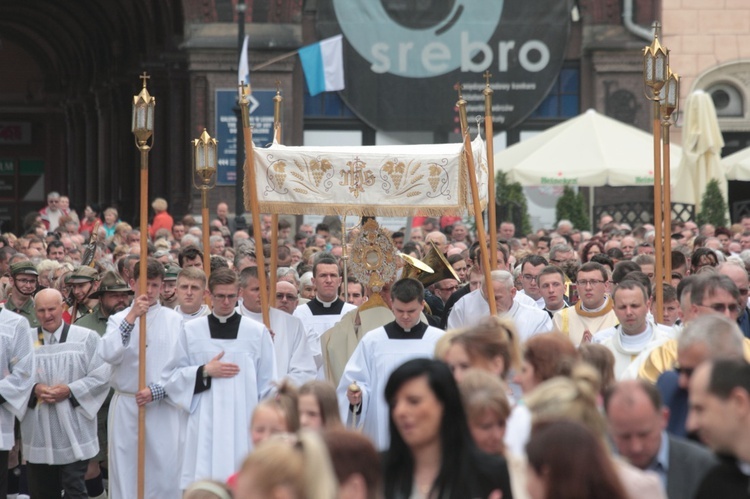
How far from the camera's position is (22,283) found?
11.9m

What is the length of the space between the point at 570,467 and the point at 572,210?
872 inches

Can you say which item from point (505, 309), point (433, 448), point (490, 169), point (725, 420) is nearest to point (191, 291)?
point (505, 309)

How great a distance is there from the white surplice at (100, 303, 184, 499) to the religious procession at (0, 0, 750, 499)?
0.02 m

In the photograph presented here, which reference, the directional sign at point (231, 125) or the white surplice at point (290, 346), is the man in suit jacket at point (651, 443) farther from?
the directional sign at point (231, 125)

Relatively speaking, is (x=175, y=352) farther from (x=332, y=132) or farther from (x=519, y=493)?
(x=332, y=132)

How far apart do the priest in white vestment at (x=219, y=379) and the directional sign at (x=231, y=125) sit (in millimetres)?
17713

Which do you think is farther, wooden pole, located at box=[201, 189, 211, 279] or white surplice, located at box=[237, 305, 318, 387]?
wooden pole, located at box=[201, 189, 211, 279]

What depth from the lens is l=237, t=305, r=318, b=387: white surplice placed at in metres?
11.0

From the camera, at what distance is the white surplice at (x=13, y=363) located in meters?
10.6

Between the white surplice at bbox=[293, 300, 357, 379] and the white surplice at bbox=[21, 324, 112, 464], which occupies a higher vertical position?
the white surplice at bbox=[293, 300, 357, 379]

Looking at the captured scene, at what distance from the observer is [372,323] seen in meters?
11.5

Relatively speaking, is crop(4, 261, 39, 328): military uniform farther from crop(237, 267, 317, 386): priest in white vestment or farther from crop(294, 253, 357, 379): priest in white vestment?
crop(294, 253, 357, 379): priest in white vestment

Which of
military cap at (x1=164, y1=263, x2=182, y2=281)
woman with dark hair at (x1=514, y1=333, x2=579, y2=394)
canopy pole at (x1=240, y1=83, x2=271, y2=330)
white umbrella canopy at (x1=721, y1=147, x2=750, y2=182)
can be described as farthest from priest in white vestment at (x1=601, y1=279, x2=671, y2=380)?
white umbrella canopy at (x1=721, y1=147, x2=750, y2=182)

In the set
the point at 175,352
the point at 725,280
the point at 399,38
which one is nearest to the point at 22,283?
the point at 175,352
